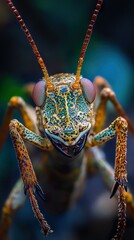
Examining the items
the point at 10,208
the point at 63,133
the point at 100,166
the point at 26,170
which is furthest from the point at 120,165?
the point at 10,208

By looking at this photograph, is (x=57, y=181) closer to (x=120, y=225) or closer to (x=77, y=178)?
(x=77, y=178)

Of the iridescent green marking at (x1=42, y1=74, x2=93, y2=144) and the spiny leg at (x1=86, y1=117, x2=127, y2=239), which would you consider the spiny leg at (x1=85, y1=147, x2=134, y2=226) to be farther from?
the iridescent green marking at (x1=42, y1=74, x2=93, y2=144)

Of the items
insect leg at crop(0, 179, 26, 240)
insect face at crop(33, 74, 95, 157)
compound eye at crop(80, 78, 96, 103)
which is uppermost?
compound eye at crop(80, 78, 96, 103)

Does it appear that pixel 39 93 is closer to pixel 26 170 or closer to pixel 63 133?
pixel 63 133

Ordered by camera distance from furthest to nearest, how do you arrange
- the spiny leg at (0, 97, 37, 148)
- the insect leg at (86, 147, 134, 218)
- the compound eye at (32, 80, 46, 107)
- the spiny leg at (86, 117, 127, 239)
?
the insect leg at (86, 147, 134, 218) < the spiny leg at (0, 97, 37, 148) < the compound eye at (32, 80, 46, 107) < the spiny leg at (86, 117, 127, 239)

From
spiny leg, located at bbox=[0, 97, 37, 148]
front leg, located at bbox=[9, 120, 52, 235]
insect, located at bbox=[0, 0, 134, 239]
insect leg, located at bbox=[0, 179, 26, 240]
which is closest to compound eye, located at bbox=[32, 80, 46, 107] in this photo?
insect, located at bbox=[0, 0, 134, 239]

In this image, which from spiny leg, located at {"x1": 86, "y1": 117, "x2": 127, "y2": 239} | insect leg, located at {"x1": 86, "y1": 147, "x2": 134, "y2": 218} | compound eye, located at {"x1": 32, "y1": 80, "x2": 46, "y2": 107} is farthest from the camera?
insect leg, located at {"x1": 86, "y1": 147, "x2": 134, "y2": 218}

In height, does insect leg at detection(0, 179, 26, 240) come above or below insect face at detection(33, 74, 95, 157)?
below

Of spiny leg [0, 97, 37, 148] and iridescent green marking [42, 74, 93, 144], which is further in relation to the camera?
spiny leg [0, 97, 37, 148]
